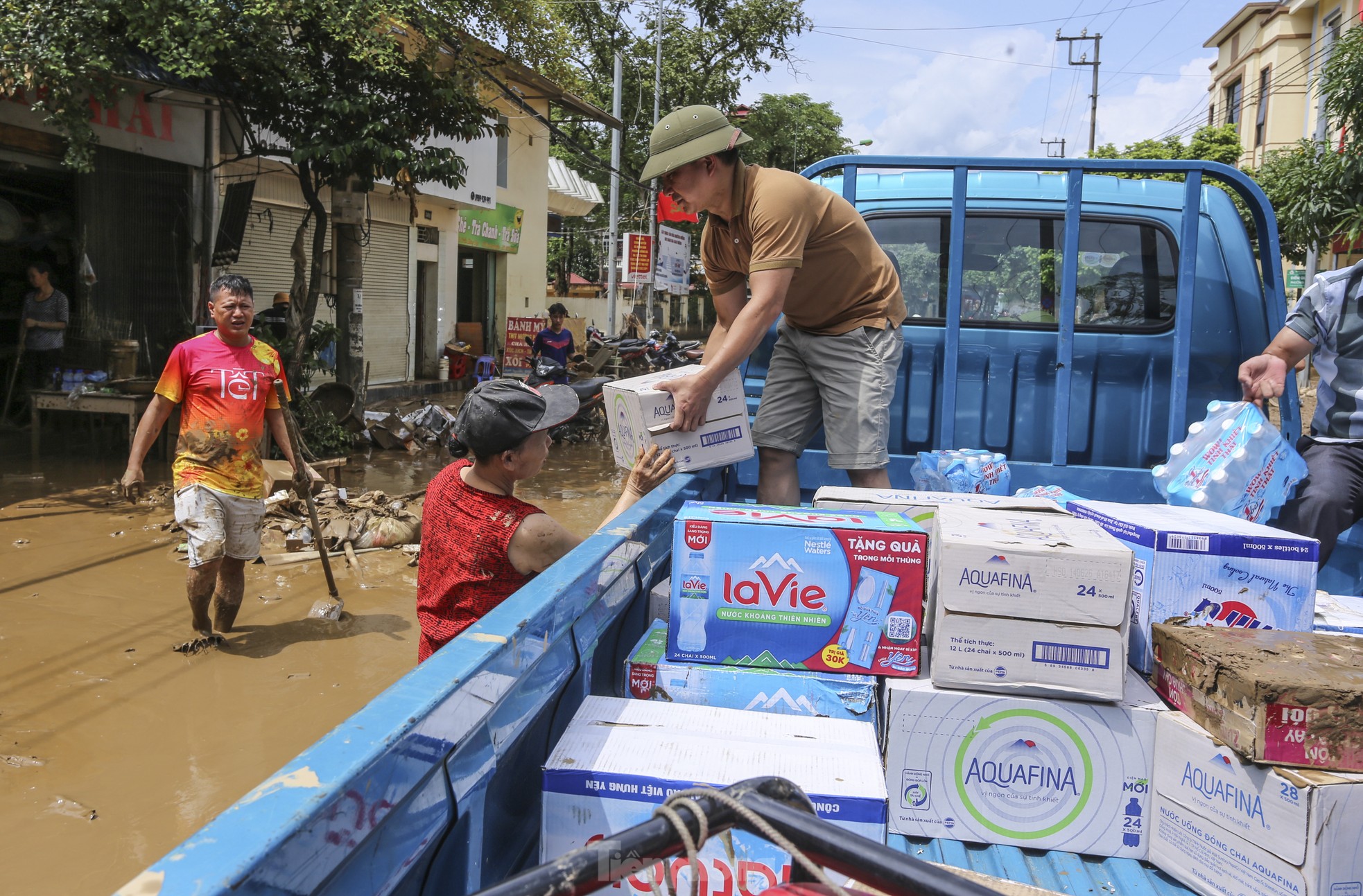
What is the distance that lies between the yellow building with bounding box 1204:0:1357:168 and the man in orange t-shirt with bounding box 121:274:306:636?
89.8ft

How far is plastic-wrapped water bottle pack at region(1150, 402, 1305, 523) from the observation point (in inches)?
121

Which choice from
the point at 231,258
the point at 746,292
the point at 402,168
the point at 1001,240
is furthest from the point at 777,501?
the point at 231,258

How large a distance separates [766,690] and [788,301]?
72.4 inches

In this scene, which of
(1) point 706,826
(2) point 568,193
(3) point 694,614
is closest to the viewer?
(1) point 706,826

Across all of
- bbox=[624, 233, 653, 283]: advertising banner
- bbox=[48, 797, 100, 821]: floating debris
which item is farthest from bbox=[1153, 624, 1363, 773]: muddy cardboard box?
bbox=[624, 233, 653, 283]: advertising banner

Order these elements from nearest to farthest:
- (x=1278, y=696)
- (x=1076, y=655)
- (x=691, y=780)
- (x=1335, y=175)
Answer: (x=691, y=780), (x=1278, y=696), (x=1076, y=655), (x=1335, y=175)

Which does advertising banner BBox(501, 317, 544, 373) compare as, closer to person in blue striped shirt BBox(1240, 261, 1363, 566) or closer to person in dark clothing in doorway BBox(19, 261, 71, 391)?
person in dark clothing in doorway BBox(19, 261, 71, 391)

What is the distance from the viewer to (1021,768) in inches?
→ 79.6

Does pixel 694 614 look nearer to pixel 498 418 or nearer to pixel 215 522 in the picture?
pixel 498 418

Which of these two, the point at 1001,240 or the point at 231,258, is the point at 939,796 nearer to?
the point at 1001,240

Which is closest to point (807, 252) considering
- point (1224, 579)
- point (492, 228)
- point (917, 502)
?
point (917, 502)

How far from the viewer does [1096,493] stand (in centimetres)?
372

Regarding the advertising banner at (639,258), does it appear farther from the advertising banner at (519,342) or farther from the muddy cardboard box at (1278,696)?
the muddy cardboard box at (1278,696)

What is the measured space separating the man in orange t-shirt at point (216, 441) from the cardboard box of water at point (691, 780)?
3.72 m
